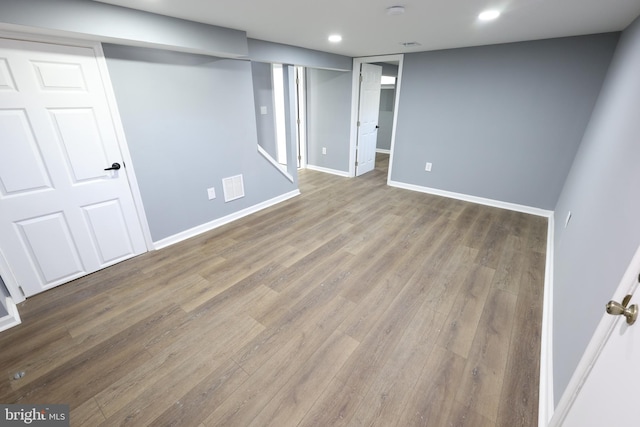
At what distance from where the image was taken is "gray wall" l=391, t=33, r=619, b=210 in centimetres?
319

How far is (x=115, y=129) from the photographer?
238 centimetres

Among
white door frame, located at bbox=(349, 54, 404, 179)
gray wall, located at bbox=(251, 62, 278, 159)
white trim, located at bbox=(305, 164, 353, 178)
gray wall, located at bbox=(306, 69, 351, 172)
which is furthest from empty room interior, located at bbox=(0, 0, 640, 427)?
white trim, located at bbox=(305, 164, 353, 178)

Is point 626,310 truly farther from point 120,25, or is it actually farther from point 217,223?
point 217,223

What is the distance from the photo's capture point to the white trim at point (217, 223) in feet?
9.75

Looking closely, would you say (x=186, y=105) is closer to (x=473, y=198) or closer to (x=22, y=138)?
(x=22, y=138)

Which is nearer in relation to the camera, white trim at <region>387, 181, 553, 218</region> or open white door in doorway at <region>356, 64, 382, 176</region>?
white trim at <region>387, 181, 553, 218</region>

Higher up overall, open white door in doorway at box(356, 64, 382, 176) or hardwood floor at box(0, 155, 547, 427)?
open white door in doorway at box(356, 64, 382, 176)

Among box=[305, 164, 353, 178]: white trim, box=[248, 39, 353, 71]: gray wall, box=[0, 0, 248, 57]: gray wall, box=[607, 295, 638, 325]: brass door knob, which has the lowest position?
box=[305, 164, 353, 178]: white trim

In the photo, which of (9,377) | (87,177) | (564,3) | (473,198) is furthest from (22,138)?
(473,198)

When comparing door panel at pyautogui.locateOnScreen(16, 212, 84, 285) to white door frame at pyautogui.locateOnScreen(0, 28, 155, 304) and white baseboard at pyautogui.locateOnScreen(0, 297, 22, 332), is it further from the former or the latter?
white baseboard at pyautogui.locateOnScreen(0, 297, 22, 332)

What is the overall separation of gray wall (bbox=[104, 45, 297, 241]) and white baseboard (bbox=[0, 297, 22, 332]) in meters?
1.12

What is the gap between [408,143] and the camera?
462 centimetres

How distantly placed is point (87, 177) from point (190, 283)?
1.29 m

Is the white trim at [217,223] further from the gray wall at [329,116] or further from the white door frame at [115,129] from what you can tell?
the gray wall at [329,116]
